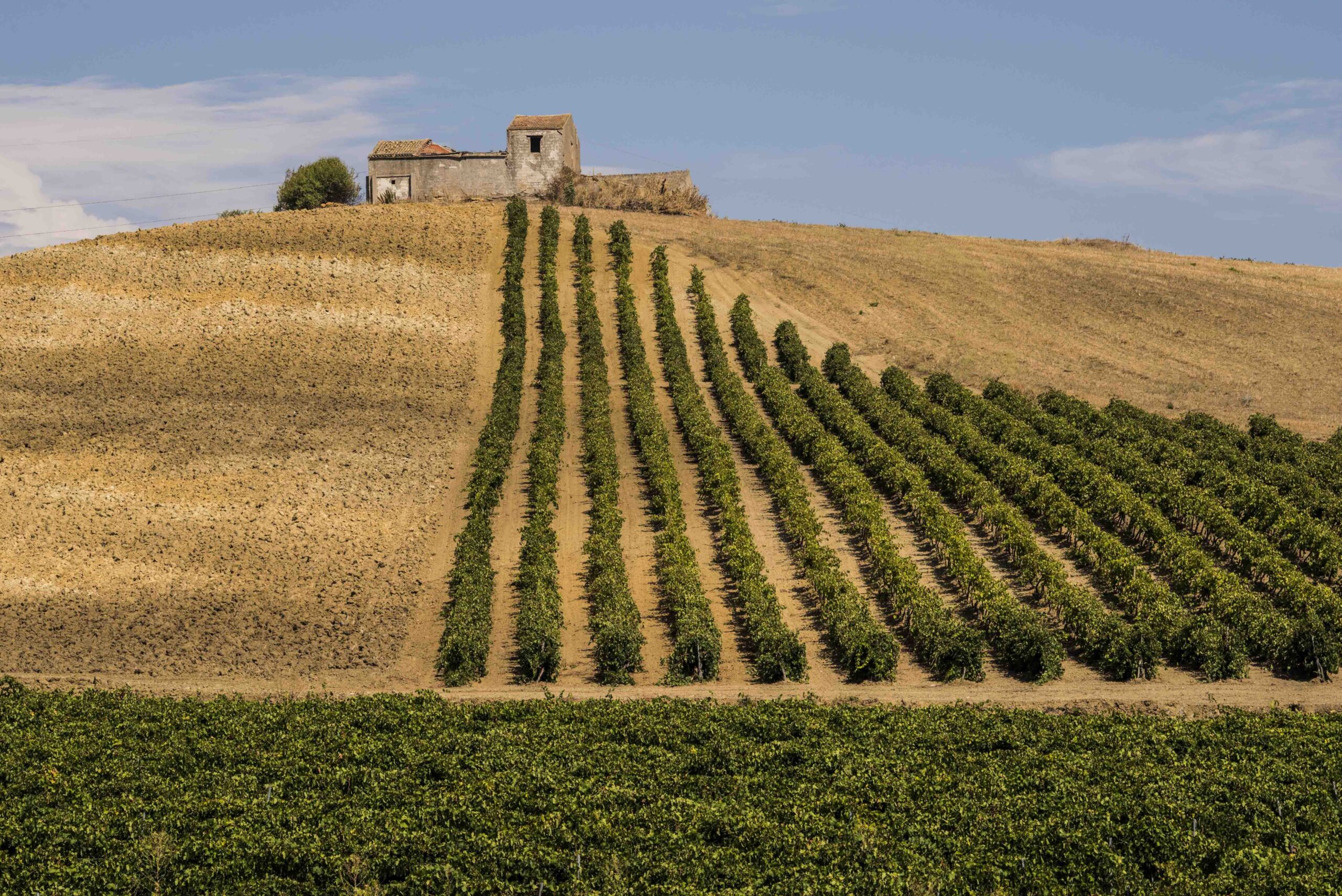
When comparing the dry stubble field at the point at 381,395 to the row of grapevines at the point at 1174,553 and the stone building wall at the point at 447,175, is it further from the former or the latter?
the stone building wall at the point at 447,175

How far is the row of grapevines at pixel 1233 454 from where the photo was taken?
39312 millimetres

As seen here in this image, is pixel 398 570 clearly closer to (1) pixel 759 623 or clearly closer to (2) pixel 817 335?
(1) pixel 759 623

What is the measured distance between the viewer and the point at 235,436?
1850 inches

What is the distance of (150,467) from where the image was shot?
43656 mm

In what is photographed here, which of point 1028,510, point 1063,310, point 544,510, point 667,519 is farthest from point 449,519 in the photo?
point 1063,310

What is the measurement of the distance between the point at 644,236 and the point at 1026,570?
144ft

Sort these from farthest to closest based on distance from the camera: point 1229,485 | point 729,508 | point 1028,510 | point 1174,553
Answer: point 1028,510 < point 1229,485 < point 729,508 < point 1174,553

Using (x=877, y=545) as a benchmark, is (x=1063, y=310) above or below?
above

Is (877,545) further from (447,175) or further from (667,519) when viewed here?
(447,175)

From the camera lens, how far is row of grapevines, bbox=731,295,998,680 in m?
30.5

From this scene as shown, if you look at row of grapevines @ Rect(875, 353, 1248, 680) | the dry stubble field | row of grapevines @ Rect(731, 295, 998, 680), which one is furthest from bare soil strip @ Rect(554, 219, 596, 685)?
row of grapevines @ Rect(875, 353, 1248, 680)

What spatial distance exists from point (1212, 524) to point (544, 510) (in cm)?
2036

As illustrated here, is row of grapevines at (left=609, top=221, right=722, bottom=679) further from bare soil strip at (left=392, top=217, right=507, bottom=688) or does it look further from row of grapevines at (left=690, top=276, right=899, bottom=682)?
bare soil strip at (left=392, top=217, right=507, bottom=688)

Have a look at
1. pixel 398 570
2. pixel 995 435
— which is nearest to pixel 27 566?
pixel 398 570
